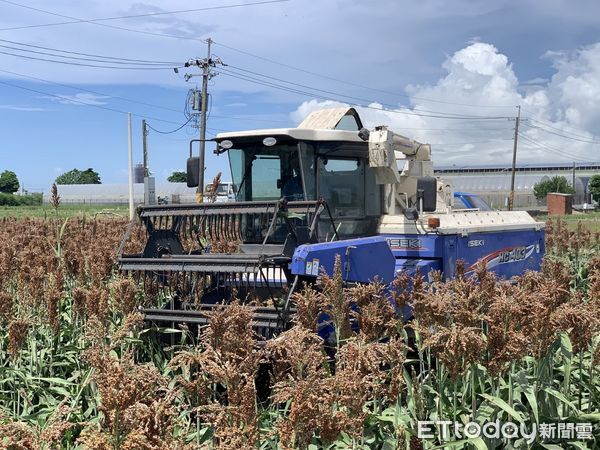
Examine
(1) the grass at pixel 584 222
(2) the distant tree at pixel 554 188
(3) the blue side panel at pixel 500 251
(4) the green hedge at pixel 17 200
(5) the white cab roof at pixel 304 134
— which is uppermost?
(2) the distant tree at pixel 554 188

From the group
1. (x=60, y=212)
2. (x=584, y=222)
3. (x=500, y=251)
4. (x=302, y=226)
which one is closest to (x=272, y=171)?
(x=302, y=226)

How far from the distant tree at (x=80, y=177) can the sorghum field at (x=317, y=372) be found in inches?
5346

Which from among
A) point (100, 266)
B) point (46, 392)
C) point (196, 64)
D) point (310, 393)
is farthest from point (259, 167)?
point (196, 64)

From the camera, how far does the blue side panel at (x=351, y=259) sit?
19.0 ft

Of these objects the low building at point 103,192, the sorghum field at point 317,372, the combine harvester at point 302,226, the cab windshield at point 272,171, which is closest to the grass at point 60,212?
the cab windshield at point 272,171

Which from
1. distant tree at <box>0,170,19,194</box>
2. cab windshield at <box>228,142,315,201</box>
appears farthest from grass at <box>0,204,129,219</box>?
distant tree at <box>0,170,19,194</box>

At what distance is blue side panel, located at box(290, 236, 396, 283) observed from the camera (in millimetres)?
5797

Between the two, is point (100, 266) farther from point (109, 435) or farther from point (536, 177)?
point (536, 177)

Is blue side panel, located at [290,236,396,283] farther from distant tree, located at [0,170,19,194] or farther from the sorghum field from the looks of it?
distant tree, located at [0,170,19,194]

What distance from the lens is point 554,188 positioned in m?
76.7

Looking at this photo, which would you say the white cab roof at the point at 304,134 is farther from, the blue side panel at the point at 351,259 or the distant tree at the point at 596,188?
the distant tree at the point at 596,188

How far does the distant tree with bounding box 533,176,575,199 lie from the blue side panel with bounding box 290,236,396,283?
73.6m

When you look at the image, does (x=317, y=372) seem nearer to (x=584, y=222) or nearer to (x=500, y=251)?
(x=500, y=251)

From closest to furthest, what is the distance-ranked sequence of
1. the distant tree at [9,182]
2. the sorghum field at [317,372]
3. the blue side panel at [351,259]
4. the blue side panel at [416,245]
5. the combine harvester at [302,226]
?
1. the sorghum field at [317,372]
2. the blue side panel at [351,259]
3. the combine harvester at [302,226]
4. the blue side panel at [416,245]
5. the distant tree at [9,182]
